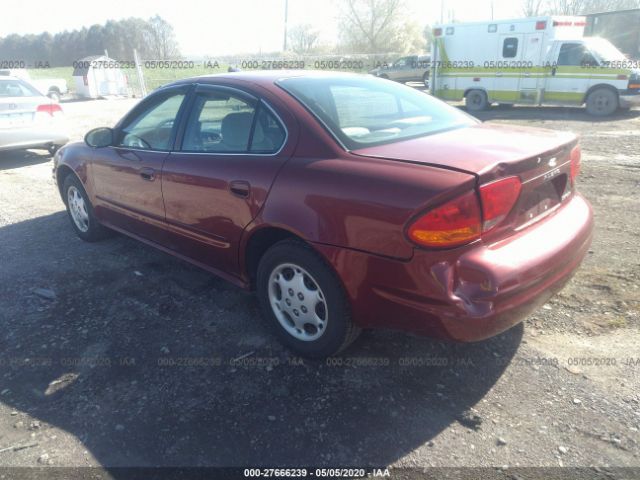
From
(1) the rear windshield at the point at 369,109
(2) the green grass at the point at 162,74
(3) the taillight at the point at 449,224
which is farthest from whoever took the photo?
(2) the green grass at the point at 162,74

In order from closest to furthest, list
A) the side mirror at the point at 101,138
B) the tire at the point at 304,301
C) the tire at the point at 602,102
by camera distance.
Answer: the tire at the point at 304,301 < the side mirror at the point at 101,138 < the tire at the point at 602,102

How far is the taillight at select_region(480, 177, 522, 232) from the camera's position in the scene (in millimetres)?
2176

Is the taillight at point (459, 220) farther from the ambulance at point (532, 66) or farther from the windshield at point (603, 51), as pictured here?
the windshield at point (603, 51)

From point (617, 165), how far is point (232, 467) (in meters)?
7.38

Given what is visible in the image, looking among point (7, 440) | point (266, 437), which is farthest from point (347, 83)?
point (7, 440)

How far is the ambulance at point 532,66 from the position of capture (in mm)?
12570

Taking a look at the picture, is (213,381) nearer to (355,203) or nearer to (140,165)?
(355,203)

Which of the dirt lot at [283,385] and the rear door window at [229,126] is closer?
the dirt lot at [283,385]

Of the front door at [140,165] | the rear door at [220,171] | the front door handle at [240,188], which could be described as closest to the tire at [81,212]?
the front door at [140,165]

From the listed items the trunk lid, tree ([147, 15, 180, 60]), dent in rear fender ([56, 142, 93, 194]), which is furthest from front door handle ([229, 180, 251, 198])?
tree ([147, 15, 180, 60])

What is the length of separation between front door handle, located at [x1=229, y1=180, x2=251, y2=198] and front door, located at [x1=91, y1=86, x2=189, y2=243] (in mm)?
878

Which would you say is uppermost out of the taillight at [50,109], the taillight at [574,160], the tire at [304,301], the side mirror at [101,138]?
the taillight at [50,109]

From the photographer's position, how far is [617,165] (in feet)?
23.8

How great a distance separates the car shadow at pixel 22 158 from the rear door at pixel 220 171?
7157 millimetres
